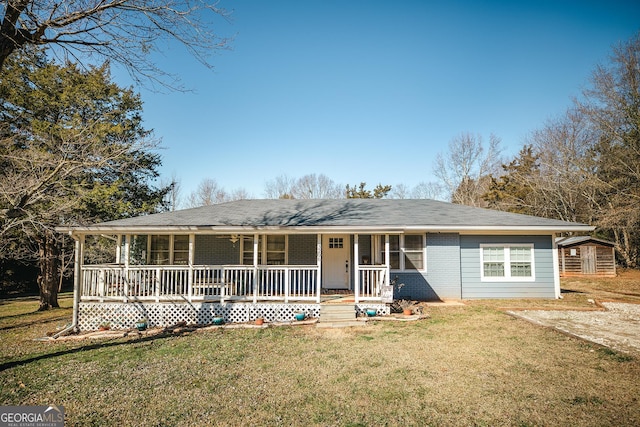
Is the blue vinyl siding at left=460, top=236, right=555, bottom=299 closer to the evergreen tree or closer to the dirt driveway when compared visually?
the dirt driveway

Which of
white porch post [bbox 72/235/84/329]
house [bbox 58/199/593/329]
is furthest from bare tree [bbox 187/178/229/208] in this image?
white porch post [bbox 72/235/84/329]

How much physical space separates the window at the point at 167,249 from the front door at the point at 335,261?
535 cm

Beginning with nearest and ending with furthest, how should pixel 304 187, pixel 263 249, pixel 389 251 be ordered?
pixel 389 251, pixel 263 249, pixel 304 187

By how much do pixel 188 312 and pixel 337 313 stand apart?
4434mm

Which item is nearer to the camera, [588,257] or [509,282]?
[509,282]

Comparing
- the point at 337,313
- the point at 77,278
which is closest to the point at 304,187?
the point at 337,313

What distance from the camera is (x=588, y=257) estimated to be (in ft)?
74.3

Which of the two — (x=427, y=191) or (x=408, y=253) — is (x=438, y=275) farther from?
(x=427, y=191)

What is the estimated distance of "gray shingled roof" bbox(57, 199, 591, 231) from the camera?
420 inches

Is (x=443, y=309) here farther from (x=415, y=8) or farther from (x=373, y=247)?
(x=415, y=8)

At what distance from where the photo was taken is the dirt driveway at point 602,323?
7.07 m

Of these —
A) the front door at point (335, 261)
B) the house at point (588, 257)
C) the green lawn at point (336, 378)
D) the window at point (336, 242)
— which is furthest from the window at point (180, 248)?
the house at point (588, 257)

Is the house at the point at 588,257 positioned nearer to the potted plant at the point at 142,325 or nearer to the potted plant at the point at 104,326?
the potted plant at the point at 142,325

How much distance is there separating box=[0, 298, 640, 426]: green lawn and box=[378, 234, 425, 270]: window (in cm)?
407
